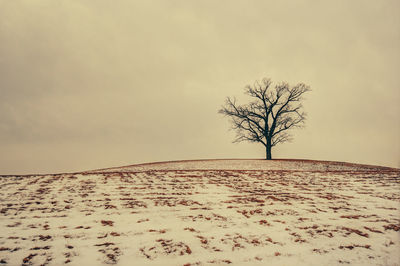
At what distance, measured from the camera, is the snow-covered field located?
12.2ft

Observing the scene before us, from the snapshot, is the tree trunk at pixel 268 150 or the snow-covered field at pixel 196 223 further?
the tree trunk at pixel 268 150

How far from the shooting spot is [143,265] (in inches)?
137

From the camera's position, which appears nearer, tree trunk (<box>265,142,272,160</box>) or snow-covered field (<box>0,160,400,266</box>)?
snow-covered field (<box>0,160,400,266</box>)

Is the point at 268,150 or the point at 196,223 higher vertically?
the point at 268,150

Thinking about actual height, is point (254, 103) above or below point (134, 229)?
above

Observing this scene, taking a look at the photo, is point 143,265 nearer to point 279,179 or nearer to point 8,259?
point 8,259

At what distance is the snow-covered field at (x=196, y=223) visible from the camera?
373cm

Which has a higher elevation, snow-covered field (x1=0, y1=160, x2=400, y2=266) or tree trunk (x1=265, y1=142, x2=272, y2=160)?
tree trunk (x1=265, y1=142, x2=272, y2=160)

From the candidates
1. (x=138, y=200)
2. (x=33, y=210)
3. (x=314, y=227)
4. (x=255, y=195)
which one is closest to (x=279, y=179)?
A: (x=255, y=195)


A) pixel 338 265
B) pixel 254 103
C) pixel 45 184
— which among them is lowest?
pixel 338 265

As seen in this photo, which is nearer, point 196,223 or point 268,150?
point 196,223

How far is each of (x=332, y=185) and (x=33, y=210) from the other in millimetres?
8557

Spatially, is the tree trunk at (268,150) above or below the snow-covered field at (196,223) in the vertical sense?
above

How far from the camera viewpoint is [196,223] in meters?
4.93
